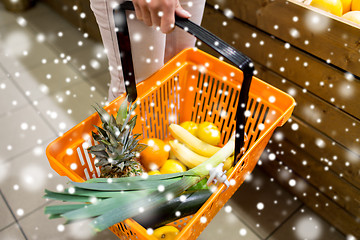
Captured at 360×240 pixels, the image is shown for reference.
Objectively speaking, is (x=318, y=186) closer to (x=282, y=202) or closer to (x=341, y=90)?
(x=282, y=202)

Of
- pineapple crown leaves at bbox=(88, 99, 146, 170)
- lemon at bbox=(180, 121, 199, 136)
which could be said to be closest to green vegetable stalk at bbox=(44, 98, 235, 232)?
pineapple crown leaves at bbox=(88, 99, 146, 170)

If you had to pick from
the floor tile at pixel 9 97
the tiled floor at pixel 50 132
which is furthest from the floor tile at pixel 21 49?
the floor tile at pixel 9 97

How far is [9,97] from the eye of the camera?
1.54m

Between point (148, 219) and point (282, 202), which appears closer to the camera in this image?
point (148, 219)

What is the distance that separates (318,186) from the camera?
3.64 feet

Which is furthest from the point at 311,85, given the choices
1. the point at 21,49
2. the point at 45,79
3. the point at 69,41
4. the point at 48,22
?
the point at 48,22

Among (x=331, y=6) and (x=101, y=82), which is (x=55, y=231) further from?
(x=331, y=6)

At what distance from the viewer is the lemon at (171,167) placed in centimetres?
90

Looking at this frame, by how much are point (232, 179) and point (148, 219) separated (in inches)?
8.4

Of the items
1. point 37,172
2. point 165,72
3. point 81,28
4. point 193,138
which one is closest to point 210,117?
point 193,138

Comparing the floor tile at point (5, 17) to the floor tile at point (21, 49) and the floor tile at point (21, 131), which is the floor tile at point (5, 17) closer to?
the floor tile at point (21, 49)

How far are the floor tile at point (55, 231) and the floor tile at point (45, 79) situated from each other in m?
0.70

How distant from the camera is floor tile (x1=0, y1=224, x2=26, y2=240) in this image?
1.05 m

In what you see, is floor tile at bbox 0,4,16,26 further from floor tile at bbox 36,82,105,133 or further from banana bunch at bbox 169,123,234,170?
banana bunch at bbox 169,123,234,170
